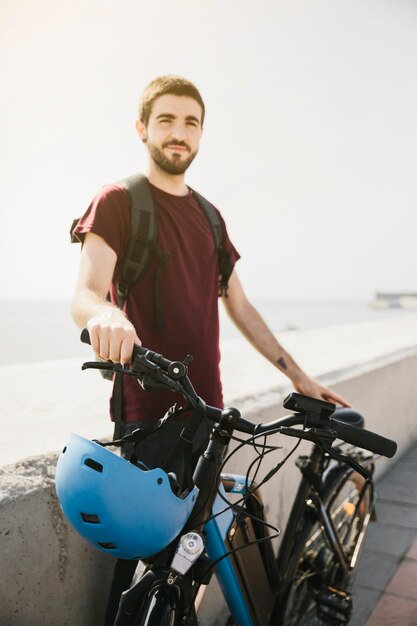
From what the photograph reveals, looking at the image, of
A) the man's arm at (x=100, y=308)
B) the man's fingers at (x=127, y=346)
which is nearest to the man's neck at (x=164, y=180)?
the man's arm at (x=100, y=308)

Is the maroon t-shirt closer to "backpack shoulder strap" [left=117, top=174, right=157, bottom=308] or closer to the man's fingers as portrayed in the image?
"backpack shoulder strap" [left=117, top=174, right=157, bottom=308]

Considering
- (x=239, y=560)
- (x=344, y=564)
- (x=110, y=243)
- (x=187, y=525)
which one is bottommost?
(x=344, y=564)

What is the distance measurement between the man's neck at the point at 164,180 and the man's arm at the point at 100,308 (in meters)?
0.40

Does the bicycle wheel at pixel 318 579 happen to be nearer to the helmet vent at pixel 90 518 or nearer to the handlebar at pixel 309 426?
the handlebar at pixel 309 426

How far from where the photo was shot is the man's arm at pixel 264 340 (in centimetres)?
253

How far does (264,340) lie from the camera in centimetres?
257

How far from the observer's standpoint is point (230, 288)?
255cm

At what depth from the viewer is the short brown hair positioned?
2.19m

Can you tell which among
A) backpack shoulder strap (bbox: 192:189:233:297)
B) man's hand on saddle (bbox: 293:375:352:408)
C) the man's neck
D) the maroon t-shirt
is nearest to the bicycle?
the maroon t-shirt

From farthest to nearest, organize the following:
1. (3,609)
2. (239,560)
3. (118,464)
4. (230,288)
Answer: (230,288) < (239,560) < (3,609) < (118,464)

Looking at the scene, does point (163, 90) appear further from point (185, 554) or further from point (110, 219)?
point (185, 554)

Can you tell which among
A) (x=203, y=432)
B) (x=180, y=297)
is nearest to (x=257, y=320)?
(x=180, y=297)

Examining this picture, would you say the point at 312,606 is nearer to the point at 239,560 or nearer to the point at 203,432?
the point at 239,560

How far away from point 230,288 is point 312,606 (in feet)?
4.89
